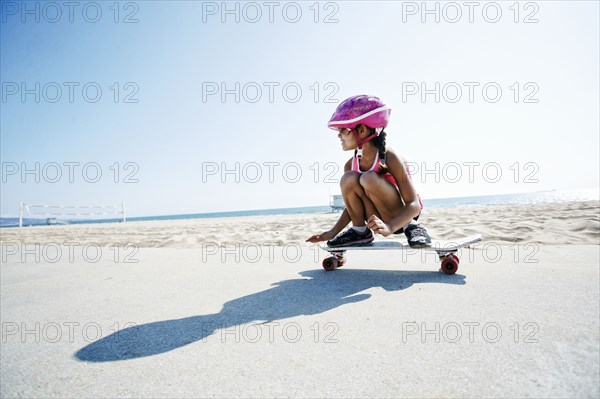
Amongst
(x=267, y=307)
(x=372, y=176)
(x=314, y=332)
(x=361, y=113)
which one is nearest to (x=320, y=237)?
(x=372, y=176)

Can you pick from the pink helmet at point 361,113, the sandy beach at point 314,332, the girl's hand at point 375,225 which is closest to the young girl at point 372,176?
the pink helmet at point 361,113

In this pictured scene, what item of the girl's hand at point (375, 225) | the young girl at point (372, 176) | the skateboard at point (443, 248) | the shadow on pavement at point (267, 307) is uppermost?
the young girl at point (372, 176)

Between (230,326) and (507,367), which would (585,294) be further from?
(230,326)

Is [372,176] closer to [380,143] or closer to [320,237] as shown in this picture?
[380,143]

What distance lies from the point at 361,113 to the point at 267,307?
1.37 meters

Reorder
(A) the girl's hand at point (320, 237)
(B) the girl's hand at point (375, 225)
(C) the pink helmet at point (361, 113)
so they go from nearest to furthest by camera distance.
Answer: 1. (B) the girl's hand at point (375, 225)
2. (C) the pink helmet at point (361, 113)
3. (A) the girl's hand at point (320, 237)

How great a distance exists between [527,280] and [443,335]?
1061 millimetres

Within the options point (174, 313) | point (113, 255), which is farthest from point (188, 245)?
point (174, 313)

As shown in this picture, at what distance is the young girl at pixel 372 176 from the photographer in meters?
1.96

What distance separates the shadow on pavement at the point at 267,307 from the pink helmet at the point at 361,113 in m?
1.07

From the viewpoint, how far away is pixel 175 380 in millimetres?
882

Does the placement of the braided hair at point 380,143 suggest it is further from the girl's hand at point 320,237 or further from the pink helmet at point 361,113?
the girl's hand at point 320,237

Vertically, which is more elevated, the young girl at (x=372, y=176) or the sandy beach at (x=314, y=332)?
the young girl at (x=372, y=176)

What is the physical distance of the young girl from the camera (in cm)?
196
